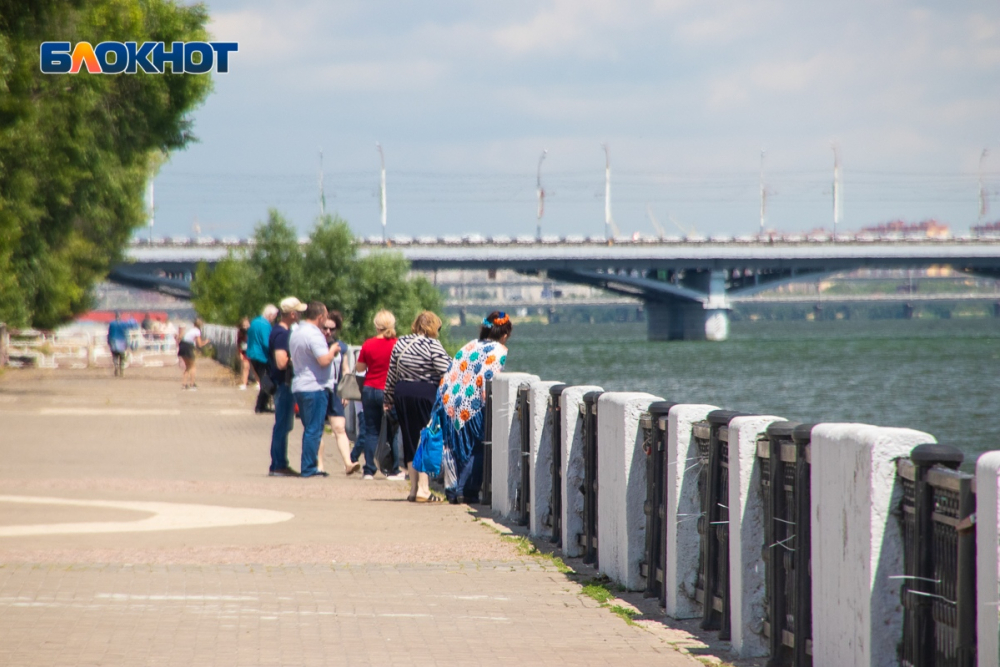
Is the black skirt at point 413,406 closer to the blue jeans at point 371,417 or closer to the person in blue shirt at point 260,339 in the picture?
the blue jeans at point 371,417

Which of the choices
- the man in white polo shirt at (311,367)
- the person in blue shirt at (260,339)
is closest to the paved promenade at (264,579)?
the man in white polo shirt at (311,367)

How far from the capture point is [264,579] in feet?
26.4

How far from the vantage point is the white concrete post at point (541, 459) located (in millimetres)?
9898

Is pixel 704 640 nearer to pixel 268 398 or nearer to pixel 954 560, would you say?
pixel 954 560

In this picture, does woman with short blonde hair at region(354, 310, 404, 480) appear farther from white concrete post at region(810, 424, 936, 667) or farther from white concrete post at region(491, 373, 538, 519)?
white concrete post at region(810, 424, 936, 667)

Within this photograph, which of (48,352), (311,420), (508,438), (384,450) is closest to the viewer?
(508,438)

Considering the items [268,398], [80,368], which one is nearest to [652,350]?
[80,368]

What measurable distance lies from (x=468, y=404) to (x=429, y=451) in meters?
0.50

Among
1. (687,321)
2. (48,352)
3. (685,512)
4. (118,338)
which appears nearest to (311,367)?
(685,512)

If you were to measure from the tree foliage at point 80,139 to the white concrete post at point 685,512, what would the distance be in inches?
560

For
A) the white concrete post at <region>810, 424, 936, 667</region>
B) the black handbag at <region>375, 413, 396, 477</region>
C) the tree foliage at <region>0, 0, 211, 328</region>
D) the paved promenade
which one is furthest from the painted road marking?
the tree foliage at <region>0, 0, 211, 328</region>

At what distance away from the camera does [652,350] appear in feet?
283

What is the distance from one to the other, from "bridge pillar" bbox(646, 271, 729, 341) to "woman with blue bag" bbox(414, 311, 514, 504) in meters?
81.0

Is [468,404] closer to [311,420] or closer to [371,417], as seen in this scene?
[371,417]
